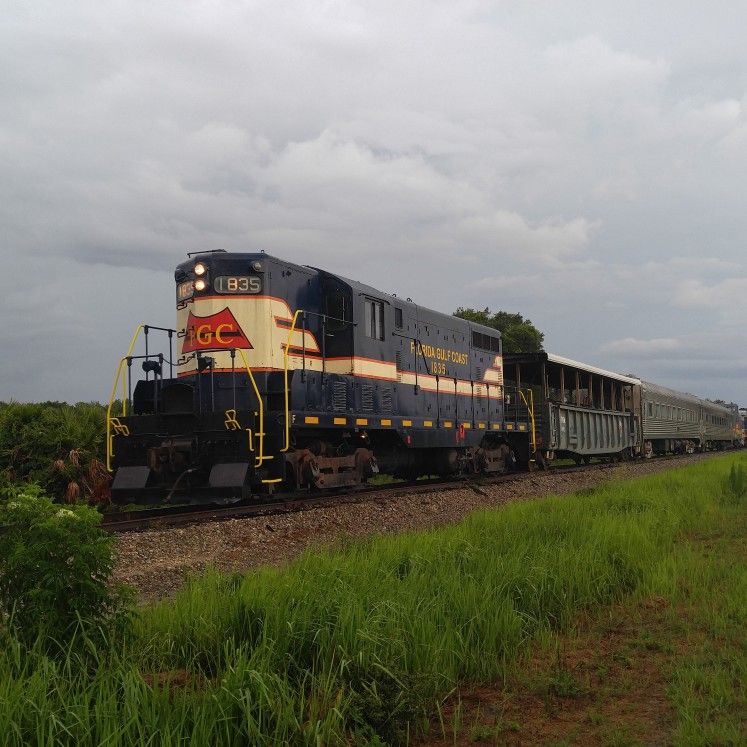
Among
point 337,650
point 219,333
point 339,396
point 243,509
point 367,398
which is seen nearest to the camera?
point 337,650

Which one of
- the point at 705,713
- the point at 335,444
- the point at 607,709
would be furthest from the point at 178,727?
the point at 335,444

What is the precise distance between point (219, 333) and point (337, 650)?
340 inches

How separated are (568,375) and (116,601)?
22553mm

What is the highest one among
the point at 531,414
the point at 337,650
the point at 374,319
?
the point at 374,319

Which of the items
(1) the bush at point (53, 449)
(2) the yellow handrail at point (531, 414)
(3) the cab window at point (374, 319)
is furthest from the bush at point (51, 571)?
(2) the yellow handrail at point (531, 414)

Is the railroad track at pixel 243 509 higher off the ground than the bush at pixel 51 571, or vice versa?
the bush at pixel 51 571

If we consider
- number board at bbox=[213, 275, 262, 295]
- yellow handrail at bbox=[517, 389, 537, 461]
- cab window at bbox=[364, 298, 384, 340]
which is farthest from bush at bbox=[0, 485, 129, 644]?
yellow handrail at bbox=[517, 389, 537, 461]

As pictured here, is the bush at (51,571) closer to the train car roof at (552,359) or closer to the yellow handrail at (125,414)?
the yellow handrail at (125,414)

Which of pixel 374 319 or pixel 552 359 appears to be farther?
pixel 552 359

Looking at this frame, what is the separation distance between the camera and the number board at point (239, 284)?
39.1 feet

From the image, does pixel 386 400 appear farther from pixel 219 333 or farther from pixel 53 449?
pixel 53 449

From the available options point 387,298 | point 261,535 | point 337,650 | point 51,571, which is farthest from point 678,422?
point 51,571

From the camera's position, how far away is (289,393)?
1130 centimetres

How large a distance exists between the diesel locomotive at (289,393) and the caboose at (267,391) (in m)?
0.02
